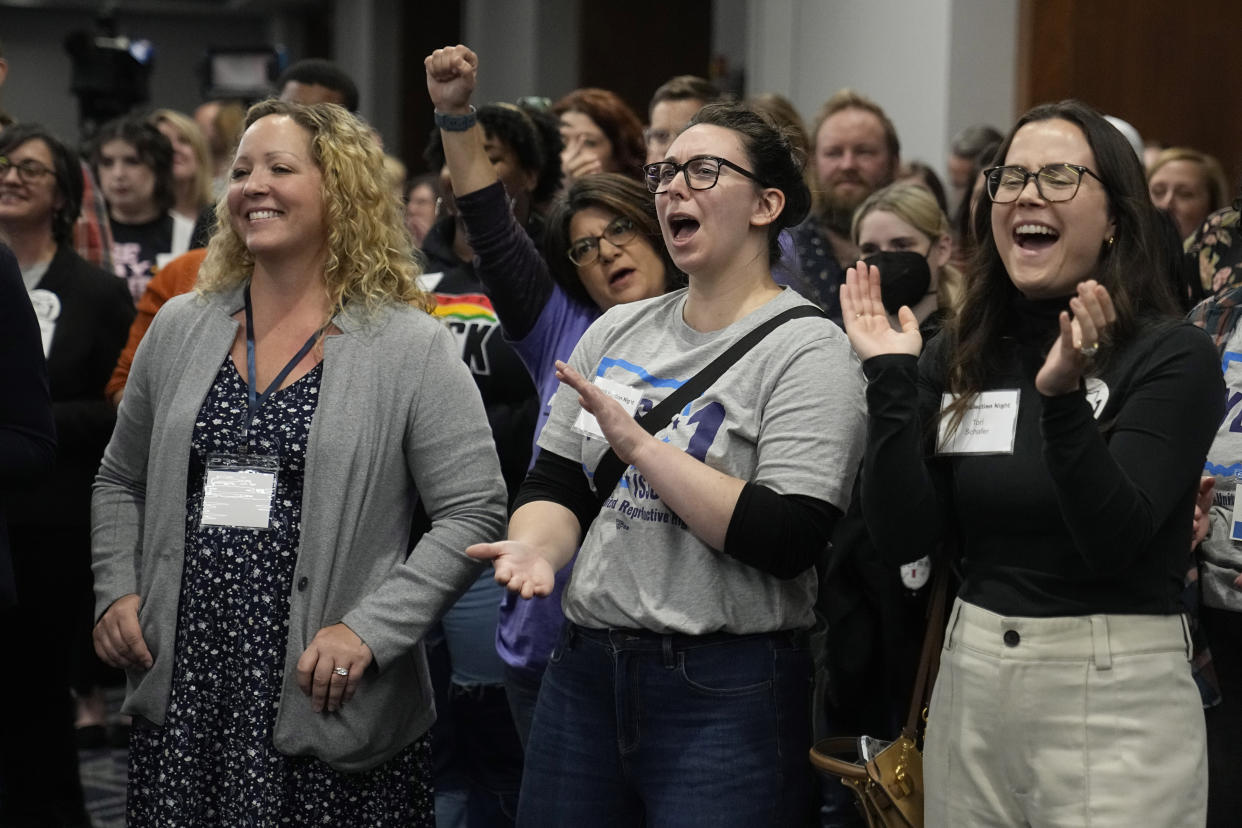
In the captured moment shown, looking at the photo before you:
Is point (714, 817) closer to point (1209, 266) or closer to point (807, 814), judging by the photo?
point (807, 814)

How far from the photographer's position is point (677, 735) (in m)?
1.85

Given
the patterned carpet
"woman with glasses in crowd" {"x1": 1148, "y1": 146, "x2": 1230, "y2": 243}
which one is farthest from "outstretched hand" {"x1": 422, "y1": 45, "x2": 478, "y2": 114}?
"woman with glasses in crowd" {"x1": 1148, "y1": 146, "x2": 1230, "y2": 243}

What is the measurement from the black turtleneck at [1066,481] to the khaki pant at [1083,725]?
0.12ft

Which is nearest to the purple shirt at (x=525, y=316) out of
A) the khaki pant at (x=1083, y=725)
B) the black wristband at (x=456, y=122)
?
the black wristband at (x=456, y=122)

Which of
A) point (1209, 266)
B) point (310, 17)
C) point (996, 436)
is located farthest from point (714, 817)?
point (310, 17)

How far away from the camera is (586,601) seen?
75.5 inches

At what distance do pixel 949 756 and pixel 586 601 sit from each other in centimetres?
50

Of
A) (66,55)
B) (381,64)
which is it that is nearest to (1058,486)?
(381,64)

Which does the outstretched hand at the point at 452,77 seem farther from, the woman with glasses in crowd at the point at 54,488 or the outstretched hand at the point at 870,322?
the woman with glasses in crowd at the point at 54,488

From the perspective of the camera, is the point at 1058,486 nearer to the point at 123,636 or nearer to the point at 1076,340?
the point at 1076,340

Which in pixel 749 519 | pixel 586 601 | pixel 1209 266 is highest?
pixel 1209 266

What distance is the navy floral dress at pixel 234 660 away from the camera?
216 centimetres

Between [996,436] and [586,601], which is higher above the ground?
[996,436]

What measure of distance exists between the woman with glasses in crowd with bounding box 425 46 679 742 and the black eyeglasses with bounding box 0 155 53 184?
1.40 meters
